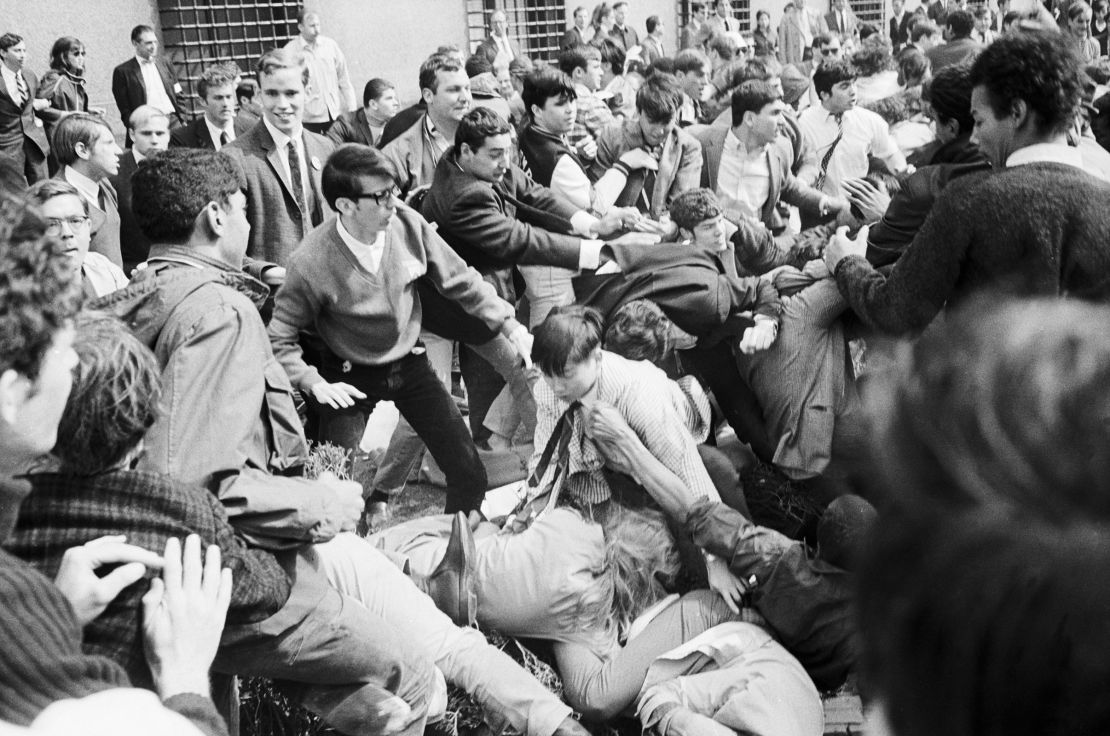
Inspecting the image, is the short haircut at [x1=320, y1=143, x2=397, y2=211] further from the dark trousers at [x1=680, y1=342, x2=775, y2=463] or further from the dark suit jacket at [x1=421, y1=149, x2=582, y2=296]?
the dark trousers at [x1=680, y1=342, x2=775, y2=463]

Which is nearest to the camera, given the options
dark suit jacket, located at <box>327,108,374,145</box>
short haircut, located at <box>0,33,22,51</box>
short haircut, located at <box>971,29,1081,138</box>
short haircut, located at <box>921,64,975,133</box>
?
short haircut, located at <box>971,29,1081,138</box>

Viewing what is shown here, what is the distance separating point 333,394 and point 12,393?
2685 millimetres

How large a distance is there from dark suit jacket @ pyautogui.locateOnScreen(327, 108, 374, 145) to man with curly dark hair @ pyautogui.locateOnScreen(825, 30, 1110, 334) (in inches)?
215

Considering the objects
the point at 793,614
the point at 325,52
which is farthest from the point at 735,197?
the point at 325,52

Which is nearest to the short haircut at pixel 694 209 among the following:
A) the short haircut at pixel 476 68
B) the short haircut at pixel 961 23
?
the short haircut at pixel 476 68

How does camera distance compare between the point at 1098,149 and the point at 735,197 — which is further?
the point at 735,197

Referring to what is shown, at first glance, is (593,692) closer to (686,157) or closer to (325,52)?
(686,157)

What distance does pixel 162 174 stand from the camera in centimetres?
314

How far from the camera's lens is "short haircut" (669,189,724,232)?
15.8 feet

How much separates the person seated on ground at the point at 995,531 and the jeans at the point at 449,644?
8.31ft

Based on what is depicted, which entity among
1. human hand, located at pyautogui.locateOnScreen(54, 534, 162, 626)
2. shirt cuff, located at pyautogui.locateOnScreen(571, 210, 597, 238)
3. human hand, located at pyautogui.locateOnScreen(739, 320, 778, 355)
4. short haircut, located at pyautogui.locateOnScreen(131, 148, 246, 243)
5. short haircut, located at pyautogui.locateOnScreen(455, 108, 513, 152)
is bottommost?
human hand, located at pyautogui.locateOnScreen(739, 320, 778, 355)

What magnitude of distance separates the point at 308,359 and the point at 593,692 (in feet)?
6.15

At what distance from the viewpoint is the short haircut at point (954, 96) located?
3873mm

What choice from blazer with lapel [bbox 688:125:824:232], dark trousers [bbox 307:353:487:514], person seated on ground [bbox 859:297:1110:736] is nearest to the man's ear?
person seated on ground [bbox 859:297:1110:736]
